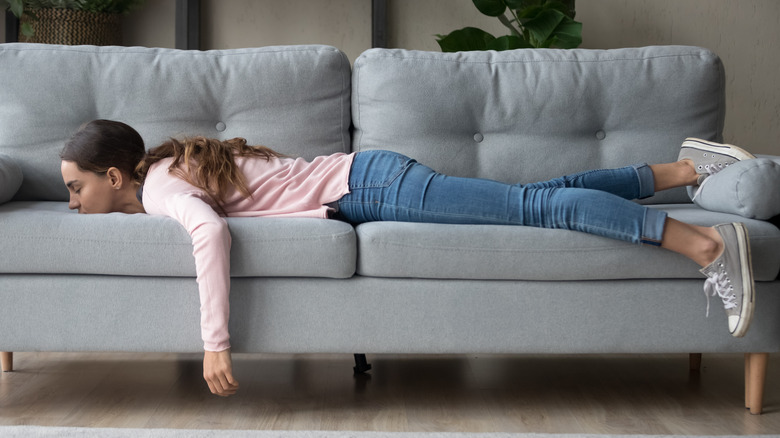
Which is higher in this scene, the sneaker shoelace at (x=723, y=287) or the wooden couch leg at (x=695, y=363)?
the sneaker shoelace at (x=723, y=287)

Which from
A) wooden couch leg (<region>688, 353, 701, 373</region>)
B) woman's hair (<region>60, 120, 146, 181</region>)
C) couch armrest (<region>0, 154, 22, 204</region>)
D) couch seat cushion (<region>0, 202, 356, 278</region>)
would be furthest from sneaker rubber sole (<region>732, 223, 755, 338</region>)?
couch armrest (<region>0, 154, 22, 204</region>)

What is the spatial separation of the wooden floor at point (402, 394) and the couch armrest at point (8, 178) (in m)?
0.47

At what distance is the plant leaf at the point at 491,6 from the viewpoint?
2.87m

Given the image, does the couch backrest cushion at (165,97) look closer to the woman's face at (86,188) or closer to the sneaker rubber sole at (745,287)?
the woman's face at (86,188)

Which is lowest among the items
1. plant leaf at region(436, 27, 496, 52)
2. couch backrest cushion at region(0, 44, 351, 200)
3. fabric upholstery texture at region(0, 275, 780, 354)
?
fabric upholstery texture at region(0, 275, 780, 354)

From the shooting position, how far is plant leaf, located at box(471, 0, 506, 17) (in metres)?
2.87

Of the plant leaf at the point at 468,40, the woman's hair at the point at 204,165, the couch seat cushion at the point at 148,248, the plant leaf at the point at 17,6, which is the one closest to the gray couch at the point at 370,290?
the couch seat cushion at the point at 148,248

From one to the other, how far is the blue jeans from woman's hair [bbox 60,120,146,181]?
1.70ft

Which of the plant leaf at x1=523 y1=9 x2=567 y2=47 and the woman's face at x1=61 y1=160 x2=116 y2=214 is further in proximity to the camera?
the plant leaf at x1=523 y1=9 x2=567 y2=47

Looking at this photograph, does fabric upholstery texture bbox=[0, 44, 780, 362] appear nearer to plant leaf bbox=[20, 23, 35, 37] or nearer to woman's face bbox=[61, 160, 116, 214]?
woman's face bbox=[61, 160, 116, 214]

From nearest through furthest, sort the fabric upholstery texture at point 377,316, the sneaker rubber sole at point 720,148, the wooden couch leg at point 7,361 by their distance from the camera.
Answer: the fabric upholstery texture at point 377,316, the sneaker rubber sole at point 720,148, the wooden couch leg at point 7,361

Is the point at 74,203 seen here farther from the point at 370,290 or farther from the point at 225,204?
the point at 370,290

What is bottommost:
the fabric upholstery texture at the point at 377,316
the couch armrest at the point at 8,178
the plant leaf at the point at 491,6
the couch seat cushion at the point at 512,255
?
the fabric upholstery texture at the point at 377,316

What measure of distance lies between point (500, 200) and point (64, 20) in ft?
6.99
